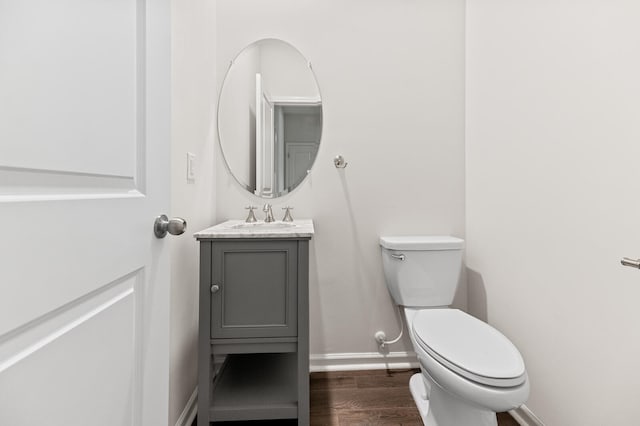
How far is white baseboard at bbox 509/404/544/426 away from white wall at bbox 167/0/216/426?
1450 millimetres

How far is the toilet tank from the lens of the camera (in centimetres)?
156

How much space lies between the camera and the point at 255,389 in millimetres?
1384

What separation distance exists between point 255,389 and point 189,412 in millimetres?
293

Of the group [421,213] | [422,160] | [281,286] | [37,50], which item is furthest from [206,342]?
[422,160]

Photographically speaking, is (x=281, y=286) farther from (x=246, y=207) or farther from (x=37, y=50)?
(x=37, y=50)

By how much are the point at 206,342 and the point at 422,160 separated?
145cm

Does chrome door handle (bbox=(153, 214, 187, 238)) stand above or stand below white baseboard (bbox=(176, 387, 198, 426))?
above

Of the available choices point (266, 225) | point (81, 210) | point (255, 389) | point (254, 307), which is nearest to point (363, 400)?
point (255, 389)

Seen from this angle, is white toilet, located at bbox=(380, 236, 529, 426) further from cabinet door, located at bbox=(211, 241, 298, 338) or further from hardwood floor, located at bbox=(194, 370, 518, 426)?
cabinet door, located at bbox=(211, 241, 298, 338)

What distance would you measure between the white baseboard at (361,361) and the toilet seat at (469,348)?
1.82ft

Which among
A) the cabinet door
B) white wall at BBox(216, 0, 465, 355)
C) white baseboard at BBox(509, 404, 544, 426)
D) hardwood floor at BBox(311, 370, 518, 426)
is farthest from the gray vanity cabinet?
white baseboard at BBox(509, 404, 544, 426)

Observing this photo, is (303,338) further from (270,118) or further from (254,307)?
(270,118)

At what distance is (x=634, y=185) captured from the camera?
0.91 metres

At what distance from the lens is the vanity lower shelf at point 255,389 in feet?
4.14
